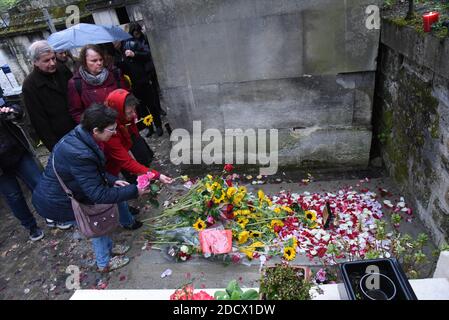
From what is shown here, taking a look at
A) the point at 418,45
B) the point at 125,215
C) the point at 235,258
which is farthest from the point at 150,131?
the point at 418,45

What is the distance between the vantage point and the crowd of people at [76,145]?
2947 millimetres

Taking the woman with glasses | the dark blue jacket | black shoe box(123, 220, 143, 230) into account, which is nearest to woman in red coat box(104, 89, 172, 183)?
the woman with glasses

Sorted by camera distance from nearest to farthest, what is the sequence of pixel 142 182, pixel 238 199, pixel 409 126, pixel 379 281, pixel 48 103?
pixel 379 281
pixel 142 182
pixel 409 126
pixel 238 199
pixel 48 103

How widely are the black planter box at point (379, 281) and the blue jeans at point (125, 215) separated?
302cm

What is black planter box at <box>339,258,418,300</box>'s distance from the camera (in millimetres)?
1492

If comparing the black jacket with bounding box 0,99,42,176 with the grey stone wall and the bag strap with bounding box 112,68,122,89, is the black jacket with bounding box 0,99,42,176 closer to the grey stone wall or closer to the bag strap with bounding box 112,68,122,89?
the bag strap with bounding box 112,68,122,89

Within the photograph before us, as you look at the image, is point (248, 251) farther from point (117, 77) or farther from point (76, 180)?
point (117, 77)

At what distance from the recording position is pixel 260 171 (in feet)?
16.5

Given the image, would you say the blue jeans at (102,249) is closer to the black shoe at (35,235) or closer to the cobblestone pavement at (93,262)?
the cobblestone pavement at (93,262)

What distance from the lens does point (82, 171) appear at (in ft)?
9.49

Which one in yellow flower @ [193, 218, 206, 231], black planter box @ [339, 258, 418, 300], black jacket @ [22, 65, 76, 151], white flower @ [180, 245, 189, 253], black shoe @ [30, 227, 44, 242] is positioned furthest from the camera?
black shoe @ [30, 227, 44, 242]

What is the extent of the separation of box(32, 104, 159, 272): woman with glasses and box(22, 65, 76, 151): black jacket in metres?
1.20

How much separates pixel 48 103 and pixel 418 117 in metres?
4.38
